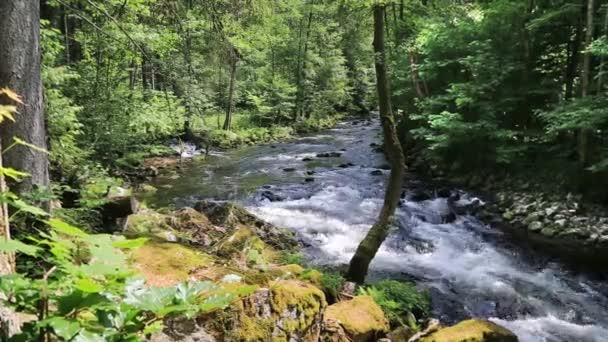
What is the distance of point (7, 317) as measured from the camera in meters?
1.84

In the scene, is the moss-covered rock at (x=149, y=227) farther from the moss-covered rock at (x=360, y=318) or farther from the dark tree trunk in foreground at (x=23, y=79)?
the moss-covered rock at (x=360, y=318)

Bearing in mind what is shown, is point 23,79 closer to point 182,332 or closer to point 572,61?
point 182,332

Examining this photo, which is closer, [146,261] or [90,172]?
[146,261]

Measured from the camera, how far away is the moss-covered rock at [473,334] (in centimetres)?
479

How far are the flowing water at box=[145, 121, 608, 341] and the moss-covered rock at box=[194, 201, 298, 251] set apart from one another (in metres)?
0.43

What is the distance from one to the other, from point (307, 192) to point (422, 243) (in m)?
4.21

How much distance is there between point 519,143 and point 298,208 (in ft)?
19.7

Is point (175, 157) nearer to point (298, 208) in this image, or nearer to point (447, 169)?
A: point (298, 208)

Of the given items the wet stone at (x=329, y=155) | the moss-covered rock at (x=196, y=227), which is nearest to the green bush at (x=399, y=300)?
the moss-covered rock at (x=196, y=227)

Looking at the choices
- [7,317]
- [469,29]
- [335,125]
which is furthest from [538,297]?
[335,125]

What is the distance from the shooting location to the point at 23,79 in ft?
12.7

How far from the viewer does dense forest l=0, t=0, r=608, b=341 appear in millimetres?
2479

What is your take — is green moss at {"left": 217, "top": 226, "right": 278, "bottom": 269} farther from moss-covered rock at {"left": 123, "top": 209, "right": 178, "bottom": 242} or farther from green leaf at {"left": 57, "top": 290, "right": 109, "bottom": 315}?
green leaf at {"left": 57, "top": 290, "right": 109, "bottom": 315}

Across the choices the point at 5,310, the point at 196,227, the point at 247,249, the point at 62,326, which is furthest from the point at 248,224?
the point at 62,326
